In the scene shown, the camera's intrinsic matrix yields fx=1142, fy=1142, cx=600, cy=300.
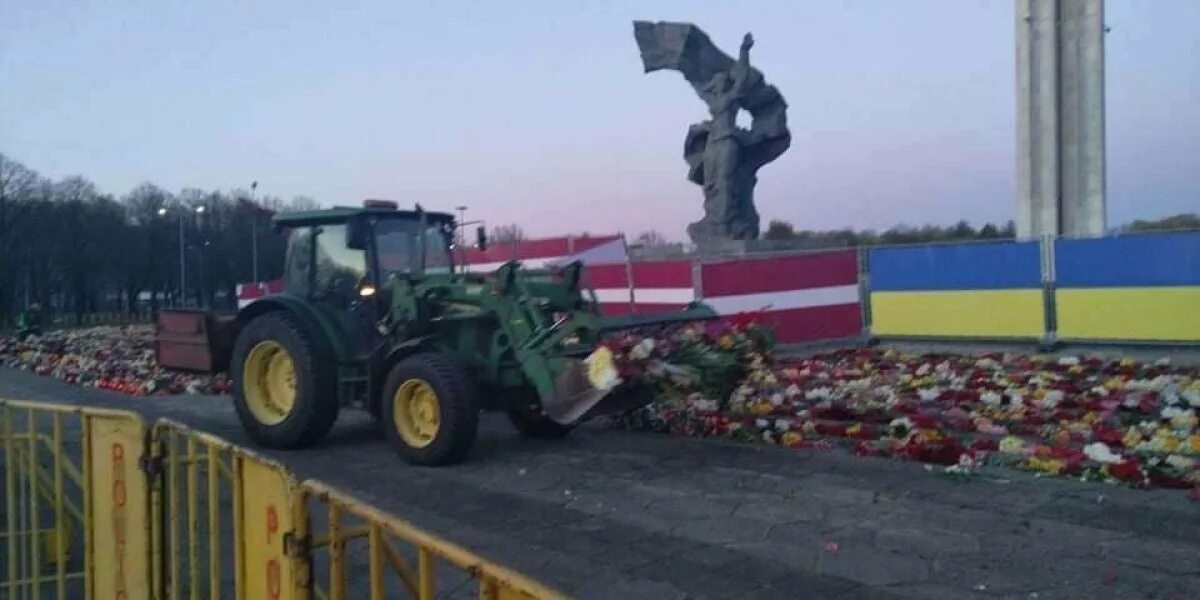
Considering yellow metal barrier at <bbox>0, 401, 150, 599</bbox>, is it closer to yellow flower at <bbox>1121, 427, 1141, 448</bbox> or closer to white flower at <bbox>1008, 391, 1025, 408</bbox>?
yellow flower at <bbox>1121, 427, 1141, 448</bbox>

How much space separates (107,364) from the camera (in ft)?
72.9

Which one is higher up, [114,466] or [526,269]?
[526,269]

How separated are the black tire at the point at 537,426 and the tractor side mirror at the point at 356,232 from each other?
7.27 ft

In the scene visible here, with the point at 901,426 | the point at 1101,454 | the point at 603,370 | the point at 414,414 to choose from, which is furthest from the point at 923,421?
the point at 414,414

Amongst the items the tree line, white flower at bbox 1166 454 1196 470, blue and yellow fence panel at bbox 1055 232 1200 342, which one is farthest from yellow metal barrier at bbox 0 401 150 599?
the tree line

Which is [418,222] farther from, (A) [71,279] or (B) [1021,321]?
(A) [71,279]

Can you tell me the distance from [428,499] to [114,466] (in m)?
3.63

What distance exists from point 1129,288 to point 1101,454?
297 inches

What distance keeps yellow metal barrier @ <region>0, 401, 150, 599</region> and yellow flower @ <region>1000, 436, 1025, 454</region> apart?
6706 mm

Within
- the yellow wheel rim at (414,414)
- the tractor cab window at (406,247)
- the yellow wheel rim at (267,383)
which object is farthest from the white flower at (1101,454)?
the yellow wheel rim at (267,383)

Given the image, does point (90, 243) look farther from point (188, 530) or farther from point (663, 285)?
point (188, 530)

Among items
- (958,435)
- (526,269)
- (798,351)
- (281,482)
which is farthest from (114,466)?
(798,351)

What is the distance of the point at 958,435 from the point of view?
34.3ft

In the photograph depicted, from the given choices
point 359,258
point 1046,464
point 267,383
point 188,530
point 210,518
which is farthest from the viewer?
point 267,383
